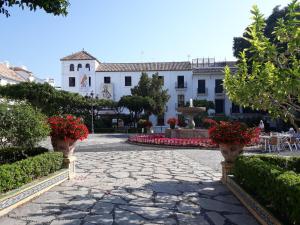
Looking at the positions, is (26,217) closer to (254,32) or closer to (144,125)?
(254,32)

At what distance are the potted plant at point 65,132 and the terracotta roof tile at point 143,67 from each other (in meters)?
41.7

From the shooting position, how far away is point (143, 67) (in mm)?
52656

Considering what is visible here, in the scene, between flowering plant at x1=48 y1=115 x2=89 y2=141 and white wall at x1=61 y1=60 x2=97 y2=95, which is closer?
flowering plant at x1=48 y1=115 x2=89 y2=141

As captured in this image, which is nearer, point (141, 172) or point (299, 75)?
point (299, 75)

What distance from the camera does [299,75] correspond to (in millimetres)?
5652

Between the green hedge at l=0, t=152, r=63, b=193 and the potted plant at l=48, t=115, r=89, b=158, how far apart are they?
0.41 m

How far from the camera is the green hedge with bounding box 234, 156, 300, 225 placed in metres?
A: 4.76

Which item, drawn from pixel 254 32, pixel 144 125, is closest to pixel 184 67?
pixel 144 125

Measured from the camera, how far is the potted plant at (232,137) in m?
9.18

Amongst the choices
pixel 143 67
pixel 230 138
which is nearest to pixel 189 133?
pixel 230 138

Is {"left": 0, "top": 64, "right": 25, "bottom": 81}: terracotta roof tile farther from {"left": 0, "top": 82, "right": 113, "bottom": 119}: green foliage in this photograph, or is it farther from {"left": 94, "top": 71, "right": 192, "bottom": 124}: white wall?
{"left": 94, "top": 71, "right": 192, "bottom": 124}: white wall

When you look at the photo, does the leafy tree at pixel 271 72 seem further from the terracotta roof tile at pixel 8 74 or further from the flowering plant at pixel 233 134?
the terracotta roof tile at pixel 8 74

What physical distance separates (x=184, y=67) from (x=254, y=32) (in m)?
44.9

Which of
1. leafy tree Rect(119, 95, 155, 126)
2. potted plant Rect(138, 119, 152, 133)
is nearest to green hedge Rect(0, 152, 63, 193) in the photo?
potted plant Rect(138, 119, 152, 133)
